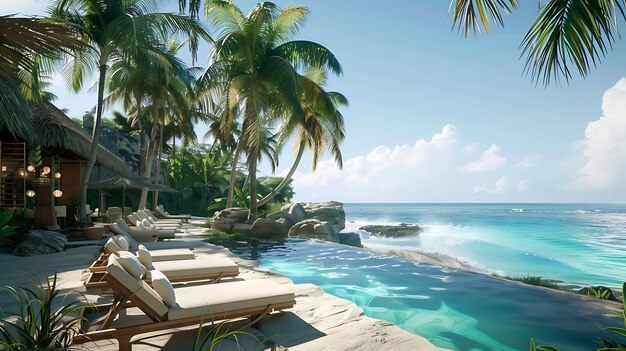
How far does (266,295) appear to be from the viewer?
12.0ft

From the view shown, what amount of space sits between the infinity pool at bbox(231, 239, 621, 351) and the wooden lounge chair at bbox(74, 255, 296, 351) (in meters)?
1.97

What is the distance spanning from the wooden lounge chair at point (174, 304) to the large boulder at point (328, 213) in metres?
16.0

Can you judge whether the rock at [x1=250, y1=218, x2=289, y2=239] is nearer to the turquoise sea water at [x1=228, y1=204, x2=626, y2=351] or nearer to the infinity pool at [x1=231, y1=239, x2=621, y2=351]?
the turquoise sea water at [x1=228, y1=204, x2=626, y2=351]

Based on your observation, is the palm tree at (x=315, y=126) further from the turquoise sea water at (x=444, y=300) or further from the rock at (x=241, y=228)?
the turquoise sea water at (x=444, y=300)

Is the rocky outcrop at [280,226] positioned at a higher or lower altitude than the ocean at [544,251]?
higher

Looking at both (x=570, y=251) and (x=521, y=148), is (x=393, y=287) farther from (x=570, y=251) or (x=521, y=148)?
(x=521, y=148)

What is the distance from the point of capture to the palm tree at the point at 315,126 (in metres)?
14.5

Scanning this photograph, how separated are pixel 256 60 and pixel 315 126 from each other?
3883 millimetres

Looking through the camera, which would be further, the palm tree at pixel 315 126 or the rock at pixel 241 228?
the palm tree at pixel 315 126

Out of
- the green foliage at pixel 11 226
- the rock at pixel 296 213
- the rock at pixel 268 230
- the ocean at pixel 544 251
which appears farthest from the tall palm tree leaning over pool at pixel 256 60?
the ocean at pixel 544 251

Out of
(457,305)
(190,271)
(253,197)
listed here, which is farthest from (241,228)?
(457,305)

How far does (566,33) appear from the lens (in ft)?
9.45

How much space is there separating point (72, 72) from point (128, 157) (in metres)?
13.9

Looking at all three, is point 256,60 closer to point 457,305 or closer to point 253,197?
point 253,197
